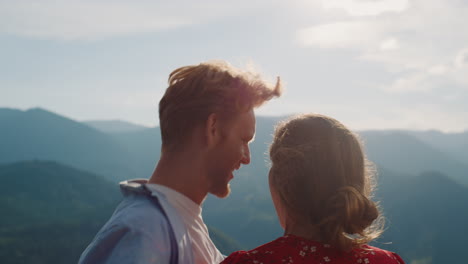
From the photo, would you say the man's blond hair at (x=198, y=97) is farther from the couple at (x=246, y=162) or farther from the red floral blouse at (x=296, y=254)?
the red floral blouse at (x=296, y=254)

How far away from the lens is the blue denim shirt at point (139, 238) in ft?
10.1

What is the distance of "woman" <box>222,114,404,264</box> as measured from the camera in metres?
3.59

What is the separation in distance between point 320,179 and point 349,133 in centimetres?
51

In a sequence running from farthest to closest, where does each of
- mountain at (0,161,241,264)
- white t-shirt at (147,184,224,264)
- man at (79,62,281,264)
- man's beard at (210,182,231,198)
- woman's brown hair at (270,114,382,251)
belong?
mountain at (0,161,241,264)
man's beard at (210,182,231,198)
woman's brown hair at (270,114,382,251)
white t-shirt at (147,184,224,264)
man at (79,62,281,264)

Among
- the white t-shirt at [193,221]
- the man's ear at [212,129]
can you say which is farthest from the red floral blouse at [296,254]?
the man's ear at [212,129]

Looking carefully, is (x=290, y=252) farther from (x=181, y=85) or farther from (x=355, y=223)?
(x=181, y=85)

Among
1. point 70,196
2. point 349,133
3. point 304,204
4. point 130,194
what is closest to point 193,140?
point 130,194

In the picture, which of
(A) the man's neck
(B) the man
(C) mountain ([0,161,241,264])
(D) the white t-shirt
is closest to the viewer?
(B) the man

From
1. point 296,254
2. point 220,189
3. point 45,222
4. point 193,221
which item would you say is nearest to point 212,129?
point 220,189

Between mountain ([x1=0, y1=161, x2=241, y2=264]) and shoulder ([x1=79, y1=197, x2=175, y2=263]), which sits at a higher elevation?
shoulder ([x1=79, y1=197, x2=175, y2=263])

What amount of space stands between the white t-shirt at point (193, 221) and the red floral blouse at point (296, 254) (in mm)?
184

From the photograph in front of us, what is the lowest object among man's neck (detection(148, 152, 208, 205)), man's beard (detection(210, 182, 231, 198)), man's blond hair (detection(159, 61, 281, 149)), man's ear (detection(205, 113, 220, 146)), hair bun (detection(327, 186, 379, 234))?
hair bun (detection(327, 186, 379, 234))

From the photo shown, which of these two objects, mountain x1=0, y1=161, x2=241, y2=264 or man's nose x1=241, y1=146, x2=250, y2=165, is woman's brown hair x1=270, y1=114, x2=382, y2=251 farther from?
mountain x1=0, y1=161, x2=241, y2=264

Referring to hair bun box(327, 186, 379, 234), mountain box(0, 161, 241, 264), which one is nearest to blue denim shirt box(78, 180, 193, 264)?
hair bun box(327, 186, 379, 234)
